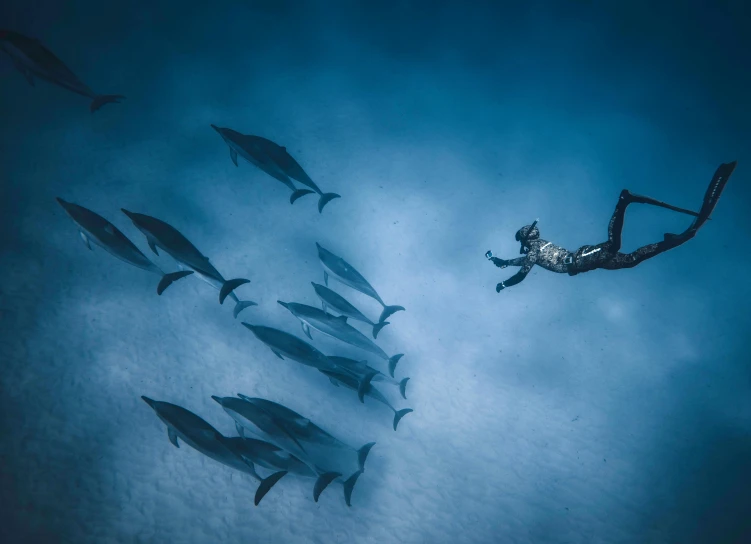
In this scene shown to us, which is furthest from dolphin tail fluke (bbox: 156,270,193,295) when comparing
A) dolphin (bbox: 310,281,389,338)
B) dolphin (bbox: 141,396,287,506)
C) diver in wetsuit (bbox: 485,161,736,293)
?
diver in wetsuit (bbox: 485,161,736,293)

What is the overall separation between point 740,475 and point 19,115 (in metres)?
21.0

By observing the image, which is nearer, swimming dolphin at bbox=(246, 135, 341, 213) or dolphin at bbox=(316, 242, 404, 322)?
swimming dolphin at bbox=(246, 135, 341, 213)

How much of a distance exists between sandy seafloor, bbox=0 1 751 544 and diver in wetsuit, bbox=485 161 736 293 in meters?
3.20

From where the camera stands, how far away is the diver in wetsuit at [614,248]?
410 centimetres

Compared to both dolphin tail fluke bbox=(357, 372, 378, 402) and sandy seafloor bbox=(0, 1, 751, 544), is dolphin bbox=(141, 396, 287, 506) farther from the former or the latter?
sandy seafloor bbox=(0, 1, 751, 544)

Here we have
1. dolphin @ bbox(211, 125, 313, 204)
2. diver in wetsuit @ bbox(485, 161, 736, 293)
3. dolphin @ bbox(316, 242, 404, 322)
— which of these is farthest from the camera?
dolphin @ bbox(316, 242, 404, 322)

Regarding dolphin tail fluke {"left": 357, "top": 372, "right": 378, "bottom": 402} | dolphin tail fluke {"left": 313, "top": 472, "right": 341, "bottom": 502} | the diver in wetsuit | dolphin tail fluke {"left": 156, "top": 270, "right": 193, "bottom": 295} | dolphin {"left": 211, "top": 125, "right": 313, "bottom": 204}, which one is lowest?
dolphin tail fluke {"left": 313, "top": 472, "right": 341, "bottom": 502}

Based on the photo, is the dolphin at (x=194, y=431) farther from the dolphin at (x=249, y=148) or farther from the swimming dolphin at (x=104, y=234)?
the dolphin at (x=249, y=148)

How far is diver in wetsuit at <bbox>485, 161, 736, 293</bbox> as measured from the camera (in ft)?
13.5

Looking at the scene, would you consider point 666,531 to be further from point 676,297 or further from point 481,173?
point 481,173

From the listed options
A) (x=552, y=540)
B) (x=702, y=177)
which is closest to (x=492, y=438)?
(x=552, y=540)

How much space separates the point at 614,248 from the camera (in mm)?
4547

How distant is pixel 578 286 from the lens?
1009 cm

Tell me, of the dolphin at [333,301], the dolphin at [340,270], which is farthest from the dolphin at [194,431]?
the dolphin at [340,270]
